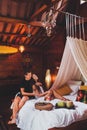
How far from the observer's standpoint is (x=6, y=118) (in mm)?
4543

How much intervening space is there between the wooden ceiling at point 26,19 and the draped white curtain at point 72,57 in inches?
25.9

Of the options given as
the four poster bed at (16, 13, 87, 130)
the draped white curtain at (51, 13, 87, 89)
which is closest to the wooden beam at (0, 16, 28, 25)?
the draped white curtain at (51, 13, 87, 89)

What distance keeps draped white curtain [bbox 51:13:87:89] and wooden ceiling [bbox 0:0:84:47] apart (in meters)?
0.66

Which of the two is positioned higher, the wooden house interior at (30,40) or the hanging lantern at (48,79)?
the wooden house interior at (30,40)

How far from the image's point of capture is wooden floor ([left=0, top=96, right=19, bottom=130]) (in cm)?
394

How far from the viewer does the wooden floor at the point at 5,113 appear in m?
3.94

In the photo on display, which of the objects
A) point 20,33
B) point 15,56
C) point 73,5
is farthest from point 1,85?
point 73,5

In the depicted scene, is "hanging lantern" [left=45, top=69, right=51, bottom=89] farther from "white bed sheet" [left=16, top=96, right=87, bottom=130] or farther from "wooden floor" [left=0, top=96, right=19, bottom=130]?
"white bed sheet" [left=16, top=96, right=87, bottom=130]

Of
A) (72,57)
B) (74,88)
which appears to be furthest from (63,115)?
(74,88)

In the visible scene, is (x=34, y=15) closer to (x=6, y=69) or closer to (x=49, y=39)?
(x=49, y=39)

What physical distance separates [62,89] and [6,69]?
8.40ft

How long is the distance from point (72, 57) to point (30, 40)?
2.54m

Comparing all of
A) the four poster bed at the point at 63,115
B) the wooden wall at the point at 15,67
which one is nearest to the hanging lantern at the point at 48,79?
the wooden wall at the point at 15,67

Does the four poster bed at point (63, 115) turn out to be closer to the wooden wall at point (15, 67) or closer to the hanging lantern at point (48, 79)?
the hanging lantern at point (48, 79)
